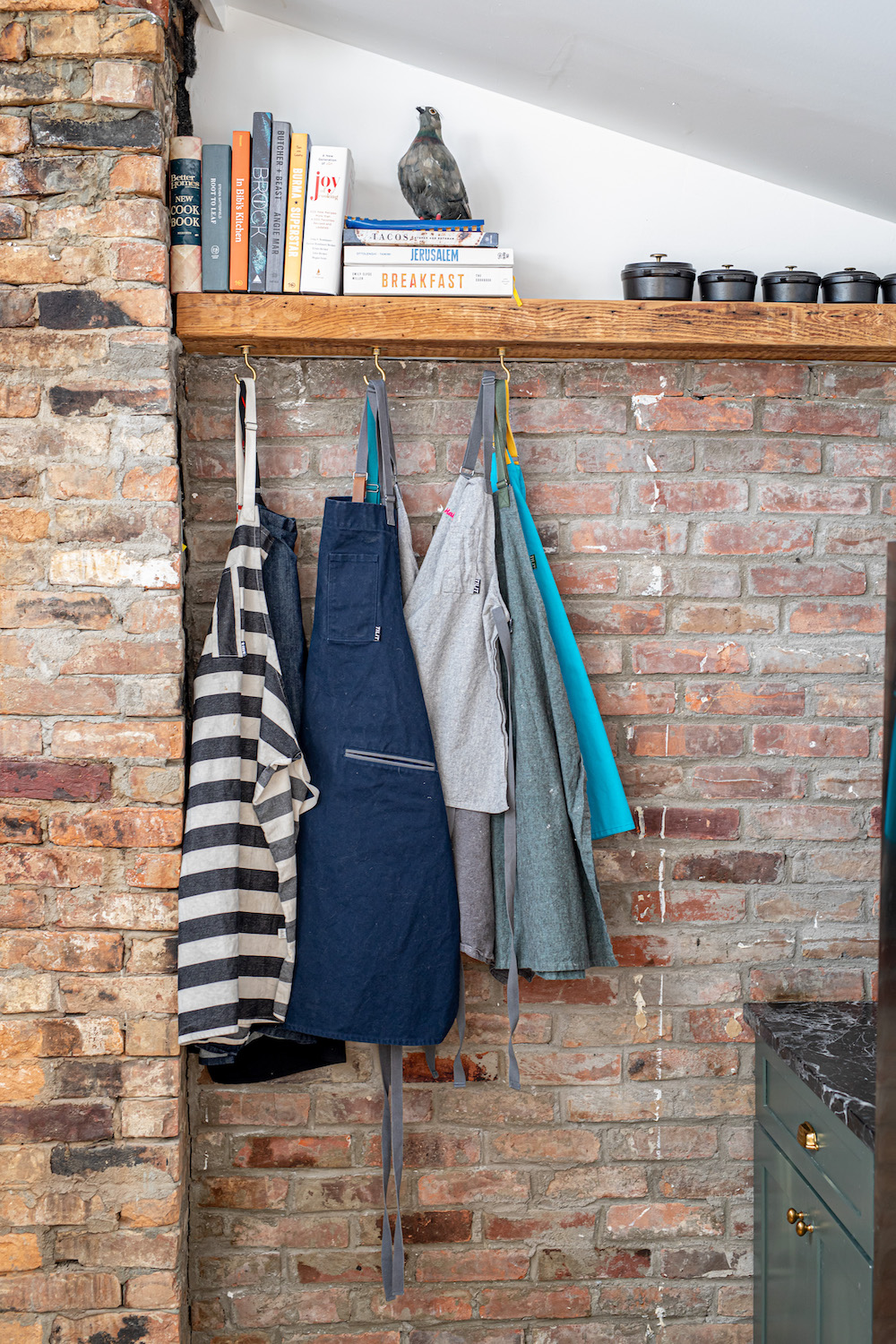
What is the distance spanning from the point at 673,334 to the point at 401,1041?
1213 mm

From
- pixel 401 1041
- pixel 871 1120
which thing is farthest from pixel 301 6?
pixel 871 1120

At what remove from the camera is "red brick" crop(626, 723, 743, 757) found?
1.62 m

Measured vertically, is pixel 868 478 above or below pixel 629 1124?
above

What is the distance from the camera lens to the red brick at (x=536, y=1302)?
5.29 ft

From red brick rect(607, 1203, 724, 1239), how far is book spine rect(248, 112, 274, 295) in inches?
66.6

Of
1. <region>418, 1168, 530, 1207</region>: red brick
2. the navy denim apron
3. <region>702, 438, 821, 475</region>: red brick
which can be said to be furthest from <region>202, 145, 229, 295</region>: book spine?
<region>418, 1168, 530, 1207</region>: red brick

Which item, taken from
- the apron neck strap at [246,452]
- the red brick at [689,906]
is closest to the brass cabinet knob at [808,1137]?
the red brick at [689,906]

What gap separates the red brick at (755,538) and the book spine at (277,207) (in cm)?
84

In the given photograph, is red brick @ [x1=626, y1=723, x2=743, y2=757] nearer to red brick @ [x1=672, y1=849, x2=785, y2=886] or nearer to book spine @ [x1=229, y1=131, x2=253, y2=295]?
red brick @ [x1=672, y1=849, x2=785, y2=886]

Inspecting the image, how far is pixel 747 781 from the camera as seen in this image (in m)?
1.64

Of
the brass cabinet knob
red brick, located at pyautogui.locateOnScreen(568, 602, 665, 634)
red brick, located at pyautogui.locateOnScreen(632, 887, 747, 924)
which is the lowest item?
the brass cabinet knob

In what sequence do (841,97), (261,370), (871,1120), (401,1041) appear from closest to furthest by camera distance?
(871,1120)
(841,97)
(401,1041)
(261,370)

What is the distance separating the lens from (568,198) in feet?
5.22

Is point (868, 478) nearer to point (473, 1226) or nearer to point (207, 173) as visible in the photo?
point (207, 173)
